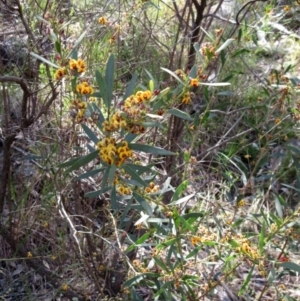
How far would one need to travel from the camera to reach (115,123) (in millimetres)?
1247

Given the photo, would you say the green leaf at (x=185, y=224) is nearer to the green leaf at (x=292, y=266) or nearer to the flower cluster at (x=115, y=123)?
the green leaf at (x=292, y=266)

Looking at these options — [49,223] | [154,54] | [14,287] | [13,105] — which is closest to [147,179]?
[49,223]

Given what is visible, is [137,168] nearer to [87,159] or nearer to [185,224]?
[87,159]

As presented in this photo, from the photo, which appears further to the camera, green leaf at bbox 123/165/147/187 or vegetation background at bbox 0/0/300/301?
vegetation background at bbox 0/0/300/301

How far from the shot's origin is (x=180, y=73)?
165cm

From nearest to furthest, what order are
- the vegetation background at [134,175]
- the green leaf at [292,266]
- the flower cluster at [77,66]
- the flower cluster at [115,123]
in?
the flower cluster at [115,123], the flower cluster at [77,66], the vegetation background at [134,175], the green leaf at [292,266]

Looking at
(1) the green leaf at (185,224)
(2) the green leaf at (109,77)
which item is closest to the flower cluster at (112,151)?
(2) the green leaf at (109,77)

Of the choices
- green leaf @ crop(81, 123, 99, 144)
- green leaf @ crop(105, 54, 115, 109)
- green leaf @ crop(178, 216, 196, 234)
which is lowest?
green leaf @ crop(178, 216, 196, 234)

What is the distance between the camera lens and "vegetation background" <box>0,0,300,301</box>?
4.81ft

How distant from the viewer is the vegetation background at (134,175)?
146 cm

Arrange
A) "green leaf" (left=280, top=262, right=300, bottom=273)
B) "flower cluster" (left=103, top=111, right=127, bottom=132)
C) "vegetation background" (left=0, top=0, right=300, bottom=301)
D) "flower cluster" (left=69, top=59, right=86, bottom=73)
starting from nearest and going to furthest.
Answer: "flower cluster" (left=103, top=111, right=127, bottom=132), "flower cluster" (left=69, top=59, right=86, bottom=73), "vegetation background" (left=0, top=0, right=300, bottom=301), "green leaf" (left=280, top=262, right=300, bottom=273)

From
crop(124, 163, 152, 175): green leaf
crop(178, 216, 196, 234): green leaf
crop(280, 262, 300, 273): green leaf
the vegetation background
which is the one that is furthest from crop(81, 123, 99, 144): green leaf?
crop(280, 262, 300, 273): green leaf

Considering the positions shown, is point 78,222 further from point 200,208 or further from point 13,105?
point 13,105

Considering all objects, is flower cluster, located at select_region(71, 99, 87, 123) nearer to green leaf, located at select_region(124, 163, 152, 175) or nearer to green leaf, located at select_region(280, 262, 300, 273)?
green leaf, located at select_region(124, 163, 152, 175)
